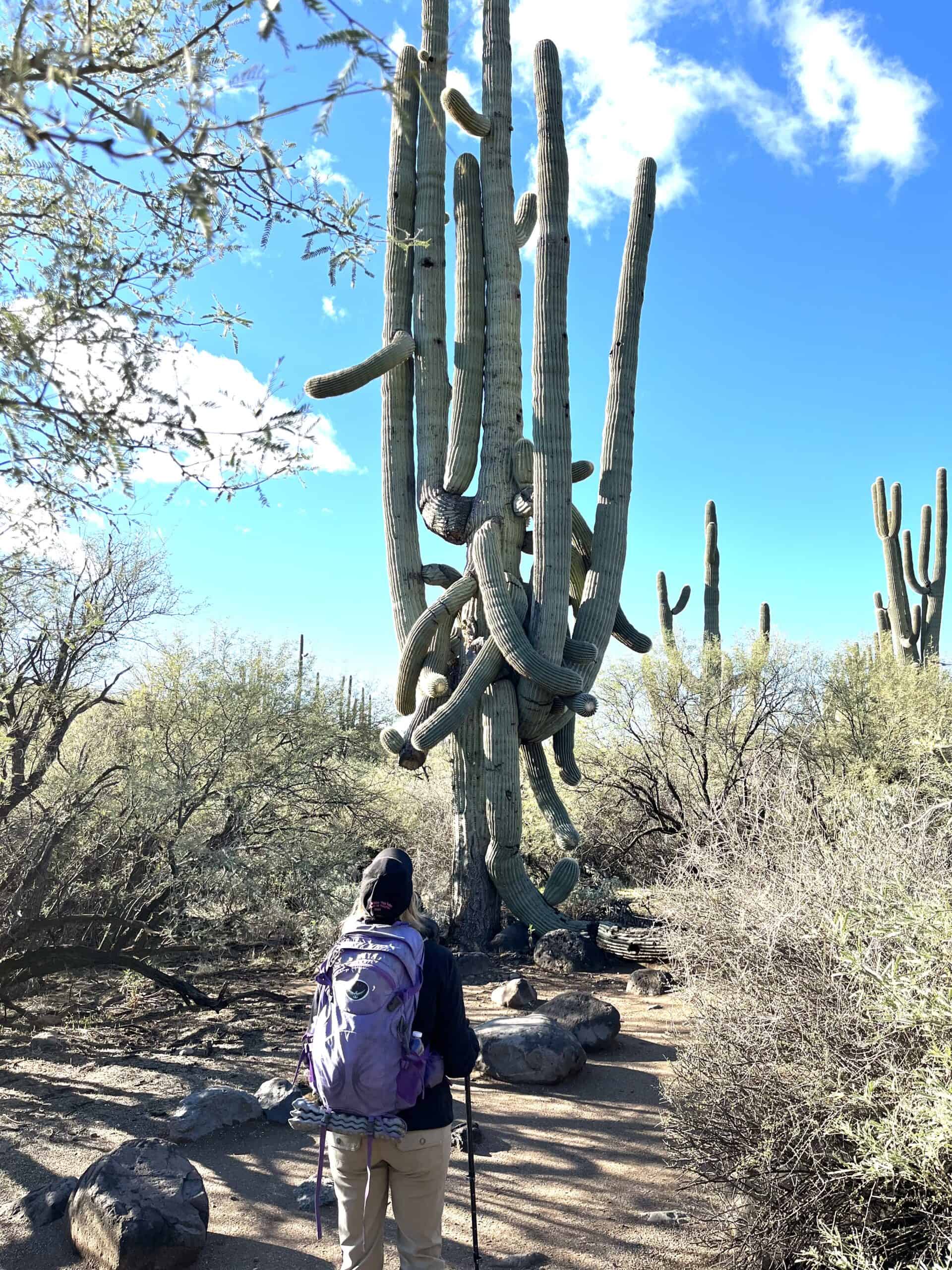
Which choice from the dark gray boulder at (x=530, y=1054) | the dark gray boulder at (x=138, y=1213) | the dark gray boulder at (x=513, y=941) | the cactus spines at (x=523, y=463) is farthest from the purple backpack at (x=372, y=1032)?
the cactus spines at (x=523, y=463)

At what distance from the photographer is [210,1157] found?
4.57 meters

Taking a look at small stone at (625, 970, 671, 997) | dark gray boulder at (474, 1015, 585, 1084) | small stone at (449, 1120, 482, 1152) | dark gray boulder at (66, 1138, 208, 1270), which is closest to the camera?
dark gray boulder at (66, 1138, 208, 1270)

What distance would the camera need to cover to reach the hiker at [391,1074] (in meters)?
2.44

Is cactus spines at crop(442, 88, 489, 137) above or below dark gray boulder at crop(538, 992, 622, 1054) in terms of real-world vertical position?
above

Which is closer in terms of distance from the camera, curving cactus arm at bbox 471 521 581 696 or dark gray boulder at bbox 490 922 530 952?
curving cactus arm at bbox 471 521 581 696

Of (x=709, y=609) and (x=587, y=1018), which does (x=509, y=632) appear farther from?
(x=709, y=609)

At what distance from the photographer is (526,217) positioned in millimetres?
10094

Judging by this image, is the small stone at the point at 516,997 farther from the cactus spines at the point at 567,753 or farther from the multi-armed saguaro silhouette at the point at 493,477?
the cactus spines at the point at 567,753

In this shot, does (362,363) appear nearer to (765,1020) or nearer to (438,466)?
(438,466)

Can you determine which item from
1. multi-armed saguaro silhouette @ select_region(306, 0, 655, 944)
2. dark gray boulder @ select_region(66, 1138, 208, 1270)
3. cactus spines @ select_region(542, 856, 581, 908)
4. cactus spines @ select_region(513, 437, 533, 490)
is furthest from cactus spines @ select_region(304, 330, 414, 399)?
dark gray boulder @ select_region(66, 1138, 208, 1270)

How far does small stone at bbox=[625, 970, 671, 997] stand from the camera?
748 centimetres

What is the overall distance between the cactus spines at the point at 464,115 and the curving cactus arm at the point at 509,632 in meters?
4.24

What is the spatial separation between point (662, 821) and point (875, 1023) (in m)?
7.75

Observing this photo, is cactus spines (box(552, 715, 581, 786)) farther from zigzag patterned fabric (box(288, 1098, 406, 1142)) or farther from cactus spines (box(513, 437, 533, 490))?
zigzag patterned fabric (box(288, 1098, 406, 1142))
